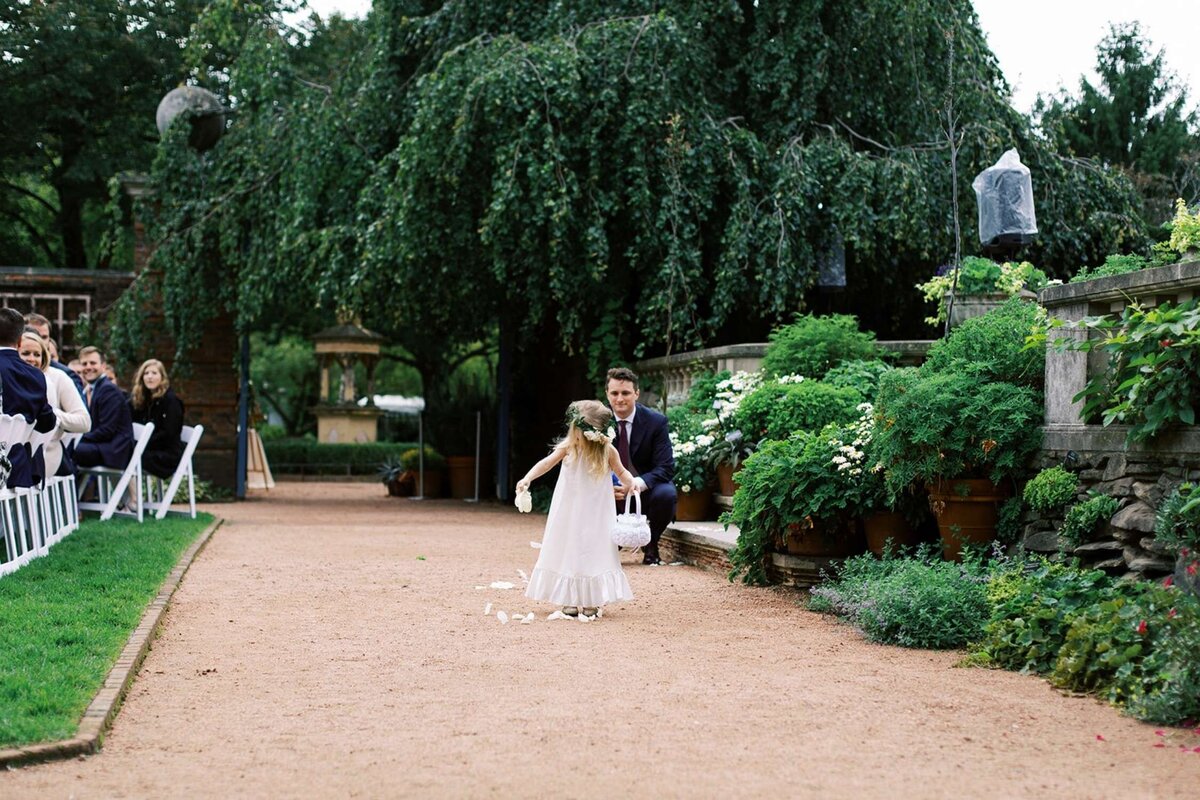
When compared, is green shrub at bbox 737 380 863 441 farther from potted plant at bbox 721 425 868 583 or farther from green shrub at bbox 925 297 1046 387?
green shrub at bbox 925 297 1046 387

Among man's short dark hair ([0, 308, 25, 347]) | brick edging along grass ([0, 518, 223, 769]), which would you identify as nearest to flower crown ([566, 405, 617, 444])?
brick edging along grass ([0, 518, 223, 769])

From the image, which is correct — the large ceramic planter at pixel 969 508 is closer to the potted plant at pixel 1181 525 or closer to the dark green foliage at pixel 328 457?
the potted plant at pixel 1181 525

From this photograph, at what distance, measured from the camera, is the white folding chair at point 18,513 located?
9016mm

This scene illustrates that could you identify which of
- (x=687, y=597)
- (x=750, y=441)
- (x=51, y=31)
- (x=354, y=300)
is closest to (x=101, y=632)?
(x=687, y=597)

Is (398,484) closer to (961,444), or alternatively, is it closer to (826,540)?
(826,540)

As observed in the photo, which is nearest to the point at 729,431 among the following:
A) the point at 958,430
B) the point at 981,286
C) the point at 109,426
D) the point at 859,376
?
the point at 859,376

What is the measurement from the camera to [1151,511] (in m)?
6.60

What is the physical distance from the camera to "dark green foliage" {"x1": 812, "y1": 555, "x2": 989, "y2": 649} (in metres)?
6.99

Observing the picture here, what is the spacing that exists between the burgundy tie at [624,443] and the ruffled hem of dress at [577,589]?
2209 mm

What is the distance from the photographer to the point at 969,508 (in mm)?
7949

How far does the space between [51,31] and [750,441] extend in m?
16.6

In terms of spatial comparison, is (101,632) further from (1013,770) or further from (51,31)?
(51,31)

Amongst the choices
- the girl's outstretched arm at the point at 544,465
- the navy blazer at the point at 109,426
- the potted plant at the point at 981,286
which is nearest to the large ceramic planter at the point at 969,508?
the girl's outstretched arm at the point at 544,465

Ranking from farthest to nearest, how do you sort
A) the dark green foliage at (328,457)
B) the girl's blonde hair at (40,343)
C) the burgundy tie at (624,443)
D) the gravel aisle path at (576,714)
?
1. the dark green foliage at (328,457)
2. the girl's blonde hair at (40,343)
3. the burgundy tie at (624,443)
4. the gravel aisle path at (576,714)
